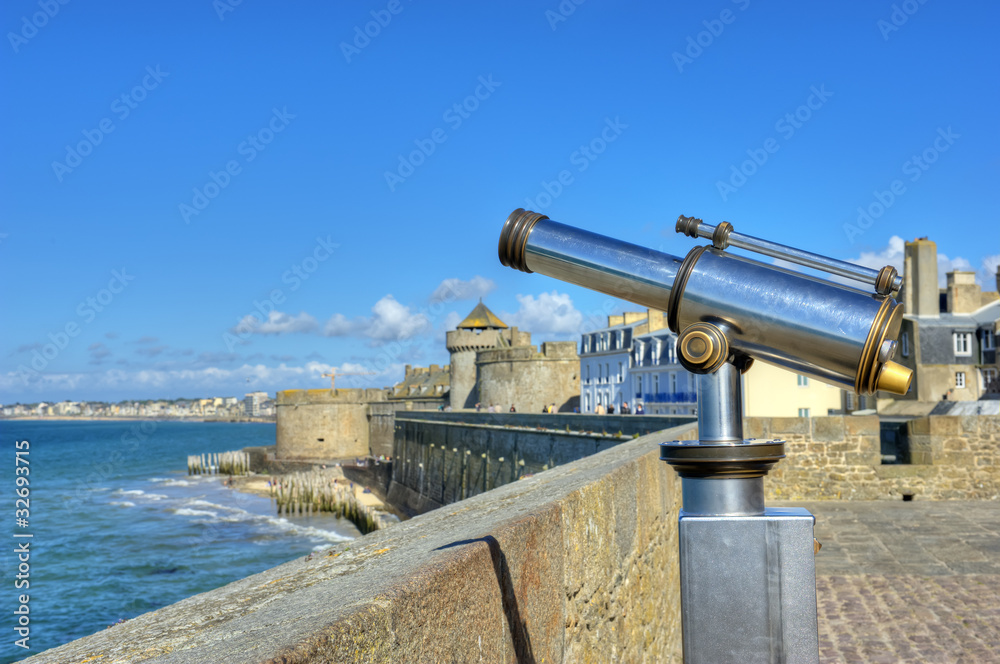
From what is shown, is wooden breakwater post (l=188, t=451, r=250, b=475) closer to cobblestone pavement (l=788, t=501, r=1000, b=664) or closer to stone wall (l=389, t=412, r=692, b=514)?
stone wall (l=389, t=412, r=692, b=514)

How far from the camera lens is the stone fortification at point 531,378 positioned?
43656 mm

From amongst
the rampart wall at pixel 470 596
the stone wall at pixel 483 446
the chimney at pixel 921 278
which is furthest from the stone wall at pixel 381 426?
the rampart wall at pixel 470 596

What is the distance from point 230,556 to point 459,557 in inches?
1041

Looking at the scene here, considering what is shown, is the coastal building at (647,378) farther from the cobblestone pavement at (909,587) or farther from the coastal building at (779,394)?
the cobblestone pavement at (909,587)

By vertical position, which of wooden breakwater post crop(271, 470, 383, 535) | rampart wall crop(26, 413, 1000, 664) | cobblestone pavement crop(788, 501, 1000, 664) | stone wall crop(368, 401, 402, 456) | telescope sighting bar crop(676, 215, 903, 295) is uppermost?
telescope sighting bar crop(676, 215, 903, 295)

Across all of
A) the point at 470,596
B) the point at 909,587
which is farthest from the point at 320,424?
the point at 470,596

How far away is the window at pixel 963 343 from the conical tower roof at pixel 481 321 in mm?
31125

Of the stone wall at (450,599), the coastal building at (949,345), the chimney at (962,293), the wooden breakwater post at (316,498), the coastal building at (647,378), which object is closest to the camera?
the stone wall at (450,599)

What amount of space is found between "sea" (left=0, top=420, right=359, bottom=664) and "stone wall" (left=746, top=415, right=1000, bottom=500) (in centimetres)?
789

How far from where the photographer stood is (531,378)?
43594 millimetres

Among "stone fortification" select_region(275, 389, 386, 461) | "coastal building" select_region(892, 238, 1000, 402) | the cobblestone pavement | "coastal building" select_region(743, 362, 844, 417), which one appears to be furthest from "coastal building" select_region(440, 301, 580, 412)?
the cobblestone pavement

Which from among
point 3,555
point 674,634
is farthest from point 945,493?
point 3,555

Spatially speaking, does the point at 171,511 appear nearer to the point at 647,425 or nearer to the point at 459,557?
A: the point at 647,425

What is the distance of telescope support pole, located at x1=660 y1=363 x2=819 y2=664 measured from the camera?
5.62 ft
